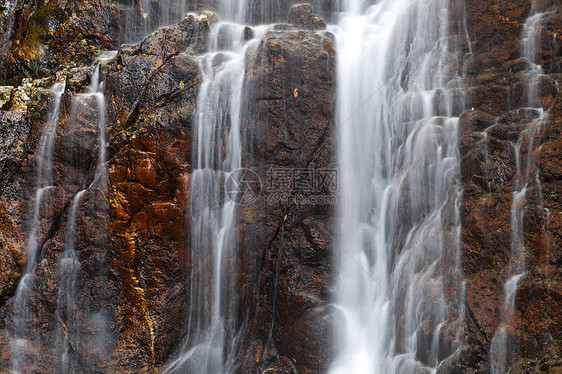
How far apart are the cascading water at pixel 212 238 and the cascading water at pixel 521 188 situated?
190 inches

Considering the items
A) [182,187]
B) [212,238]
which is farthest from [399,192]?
[182,187]

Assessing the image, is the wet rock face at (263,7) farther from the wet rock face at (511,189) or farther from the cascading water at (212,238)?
the wet rock face at (511,189)

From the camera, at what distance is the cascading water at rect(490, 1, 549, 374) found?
18.1 ft

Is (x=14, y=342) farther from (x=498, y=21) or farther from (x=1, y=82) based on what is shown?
(x=498, y=21)

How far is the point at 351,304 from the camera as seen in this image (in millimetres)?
7582

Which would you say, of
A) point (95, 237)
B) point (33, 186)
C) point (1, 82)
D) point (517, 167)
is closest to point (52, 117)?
point (33, 186)

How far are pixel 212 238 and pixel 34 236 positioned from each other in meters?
3.75

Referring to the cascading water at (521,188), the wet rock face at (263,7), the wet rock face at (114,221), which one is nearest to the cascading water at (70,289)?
the wet rock face at (114,221)

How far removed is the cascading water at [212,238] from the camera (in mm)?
7574

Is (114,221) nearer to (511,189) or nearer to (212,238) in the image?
(212,238)

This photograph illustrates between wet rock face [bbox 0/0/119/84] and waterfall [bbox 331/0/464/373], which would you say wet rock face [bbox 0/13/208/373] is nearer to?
wet rock face [bbox 0/0/119/84]

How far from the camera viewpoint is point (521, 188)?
605cm

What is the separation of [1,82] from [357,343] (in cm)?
1143

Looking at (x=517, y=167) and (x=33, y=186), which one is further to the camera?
(x=33, y=186)
